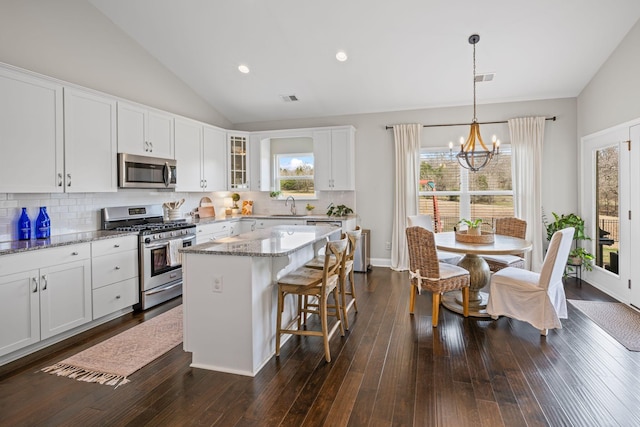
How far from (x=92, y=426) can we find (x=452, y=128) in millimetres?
5814

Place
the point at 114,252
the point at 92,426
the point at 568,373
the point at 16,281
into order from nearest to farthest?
1. the point at 92,426
2. the point at 568,373
3. the point at 16,281
4. the point at 114,252

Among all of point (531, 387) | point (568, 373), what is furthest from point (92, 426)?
point (568, 373)

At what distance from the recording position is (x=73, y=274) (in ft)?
10.8

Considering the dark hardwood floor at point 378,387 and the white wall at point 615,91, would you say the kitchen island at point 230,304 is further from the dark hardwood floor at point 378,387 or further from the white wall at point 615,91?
the white wall at point 615,91

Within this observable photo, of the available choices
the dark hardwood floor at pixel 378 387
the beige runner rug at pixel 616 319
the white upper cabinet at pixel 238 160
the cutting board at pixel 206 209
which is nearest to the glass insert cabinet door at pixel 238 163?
the white upper cabinet at pixel 238 160

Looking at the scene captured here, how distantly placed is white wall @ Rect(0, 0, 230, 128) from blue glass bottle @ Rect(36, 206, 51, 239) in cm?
147

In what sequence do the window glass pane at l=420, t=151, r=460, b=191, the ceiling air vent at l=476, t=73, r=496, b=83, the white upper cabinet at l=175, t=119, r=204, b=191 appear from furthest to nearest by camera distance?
the window glass pane at l=420, t=151, r=460, b=191 < the white upper cabinet at l=175, t=119, r=204, b=191 < the ceiling air vent at l=476, t=73, r=496, b=83

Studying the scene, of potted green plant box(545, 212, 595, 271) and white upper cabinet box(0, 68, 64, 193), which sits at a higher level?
white upper cabinet box(0, 68, 64, 193)

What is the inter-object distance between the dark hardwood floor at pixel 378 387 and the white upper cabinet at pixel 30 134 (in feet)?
5.09

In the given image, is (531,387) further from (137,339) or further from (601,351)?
(137,339)

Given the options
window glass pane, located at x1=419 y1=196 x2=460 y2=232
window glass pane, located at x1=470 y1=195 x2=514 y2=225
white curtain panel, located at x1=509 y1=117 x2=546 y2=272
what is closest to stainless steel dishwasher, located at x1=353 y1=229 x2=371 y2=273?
window glass pane, located at x1=419 y1=196 x2=460 y2=232

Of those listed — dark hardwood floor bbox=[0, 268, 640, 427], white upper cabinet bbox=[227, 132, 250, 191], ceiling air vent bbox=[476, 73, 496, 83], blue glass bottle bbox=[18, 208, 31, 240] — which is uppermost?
ceiling air vent bbox=[476, 73, 496, 83]

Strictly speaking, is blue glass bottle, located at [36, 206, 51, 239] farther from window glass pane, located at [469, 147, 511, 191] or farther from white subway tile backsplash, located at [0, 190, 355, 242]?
window glass pane, located at [469, 147, 511, 191]

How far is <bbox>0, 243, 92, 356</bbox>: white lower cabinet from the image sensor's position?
2.79 metres
